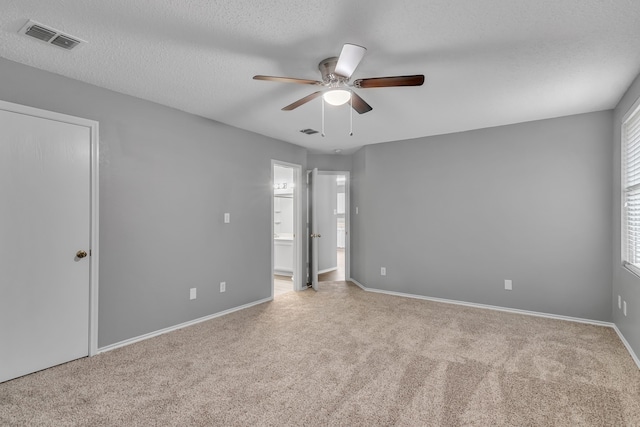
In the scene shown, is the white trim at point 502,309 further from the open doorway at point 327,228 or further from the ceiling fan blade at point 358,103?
the ceiling fan blade at point 358,103

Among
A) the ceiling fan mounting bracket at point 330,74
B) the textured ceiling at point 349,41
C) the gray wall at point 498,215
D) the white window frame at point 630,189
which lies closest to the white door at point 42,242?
the textured ceiling at point 349,41

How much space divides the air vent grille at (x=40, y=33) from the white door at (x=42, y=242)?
27.8 inches

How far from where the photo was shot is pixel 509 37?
2094 millimetres

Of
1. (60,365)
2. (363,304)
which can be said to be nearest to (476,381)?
(363,304)

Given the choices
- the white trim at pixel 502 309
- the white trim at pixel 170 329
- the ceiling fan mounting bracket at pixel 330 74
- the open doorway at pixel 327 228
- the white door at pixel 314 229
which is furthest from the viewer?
the open doorway at pixel 327 228

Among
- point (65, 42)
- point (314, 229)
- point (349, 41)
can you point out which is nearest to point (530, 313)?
point (314, 229)

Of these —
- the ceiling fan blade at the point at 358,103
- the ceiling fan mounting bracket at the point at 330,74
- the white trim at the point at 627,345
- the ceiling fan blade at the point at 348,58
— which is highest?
the ceiling fan mounting bracket at the point at 330,74

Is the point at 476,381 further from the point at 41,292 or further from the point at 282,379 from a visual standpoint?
the point at 41,292

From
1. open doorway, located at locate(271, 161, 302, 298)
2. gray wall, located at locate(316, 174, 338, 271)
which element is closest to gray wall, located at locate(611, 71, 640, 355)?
open doorway, located at locate(271, 161, 302, 298)

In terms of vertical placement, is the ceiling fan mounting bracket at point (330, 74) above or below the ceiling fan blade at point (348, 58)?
above

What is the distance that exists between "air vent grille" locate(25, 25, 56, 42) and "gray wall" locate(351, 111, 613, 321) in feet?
13.3

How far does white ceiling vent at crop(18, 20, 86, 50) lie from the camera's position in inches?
78.5

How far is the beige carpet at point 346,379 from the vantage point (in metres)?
1.98

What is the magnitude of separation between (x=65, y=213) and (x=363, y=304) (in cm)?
348
